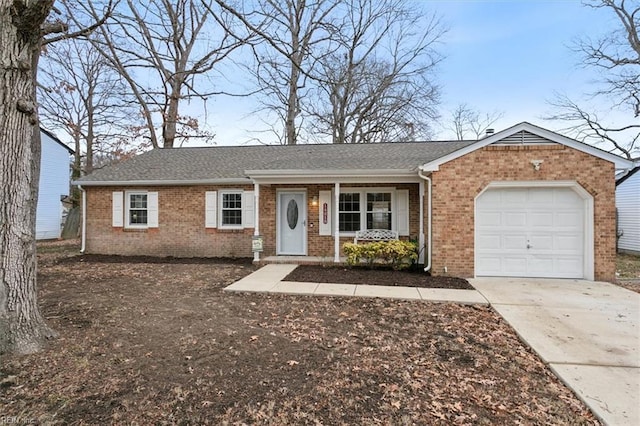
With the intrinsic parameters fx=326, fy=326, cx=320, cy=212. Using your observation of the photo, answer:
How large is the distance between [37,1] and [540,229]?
983cm

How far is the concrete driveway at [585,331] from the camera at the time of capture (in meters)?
3.00

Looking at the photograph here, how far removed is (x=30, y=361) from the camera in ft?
11.4

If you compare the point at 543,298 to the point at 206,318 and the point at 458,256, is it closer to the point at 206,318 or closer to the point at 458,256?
the point at 458,256

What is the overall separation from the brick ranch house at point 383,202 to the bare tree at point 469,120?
1714 centimetres

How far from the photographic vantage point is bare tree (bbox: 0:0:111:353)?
12.1 feet

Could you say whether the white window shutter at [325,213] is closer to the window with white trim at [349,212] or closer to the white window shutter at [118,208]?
the window with white trim at [349,212]

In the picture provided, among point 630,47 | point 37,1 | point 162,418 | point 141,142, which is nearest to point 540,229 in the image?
point 162,418

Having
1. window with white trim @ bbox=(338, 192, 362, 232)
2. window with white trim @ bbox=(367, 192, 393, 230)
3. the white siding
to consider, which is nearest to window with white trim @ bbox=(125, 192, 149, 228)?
window with white trim @ bbox=(338, 192, 362, 232)

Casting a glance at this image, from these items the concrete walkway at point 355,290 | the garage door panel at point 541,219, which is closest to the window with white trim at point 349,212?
the concrete walkway at point 355,290

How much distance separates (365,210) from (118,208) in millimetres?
8847

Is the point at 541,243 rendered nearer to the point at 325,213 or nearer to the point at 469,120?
the point at 325,213

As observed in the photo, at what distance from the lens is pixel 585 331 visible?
4.56 metres

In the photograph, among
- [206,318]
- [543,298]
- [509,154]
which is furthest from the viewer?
[509,154]

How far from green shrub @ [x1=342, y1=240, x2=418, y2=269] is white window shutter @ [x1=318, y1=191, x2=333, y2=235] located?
1.56m
